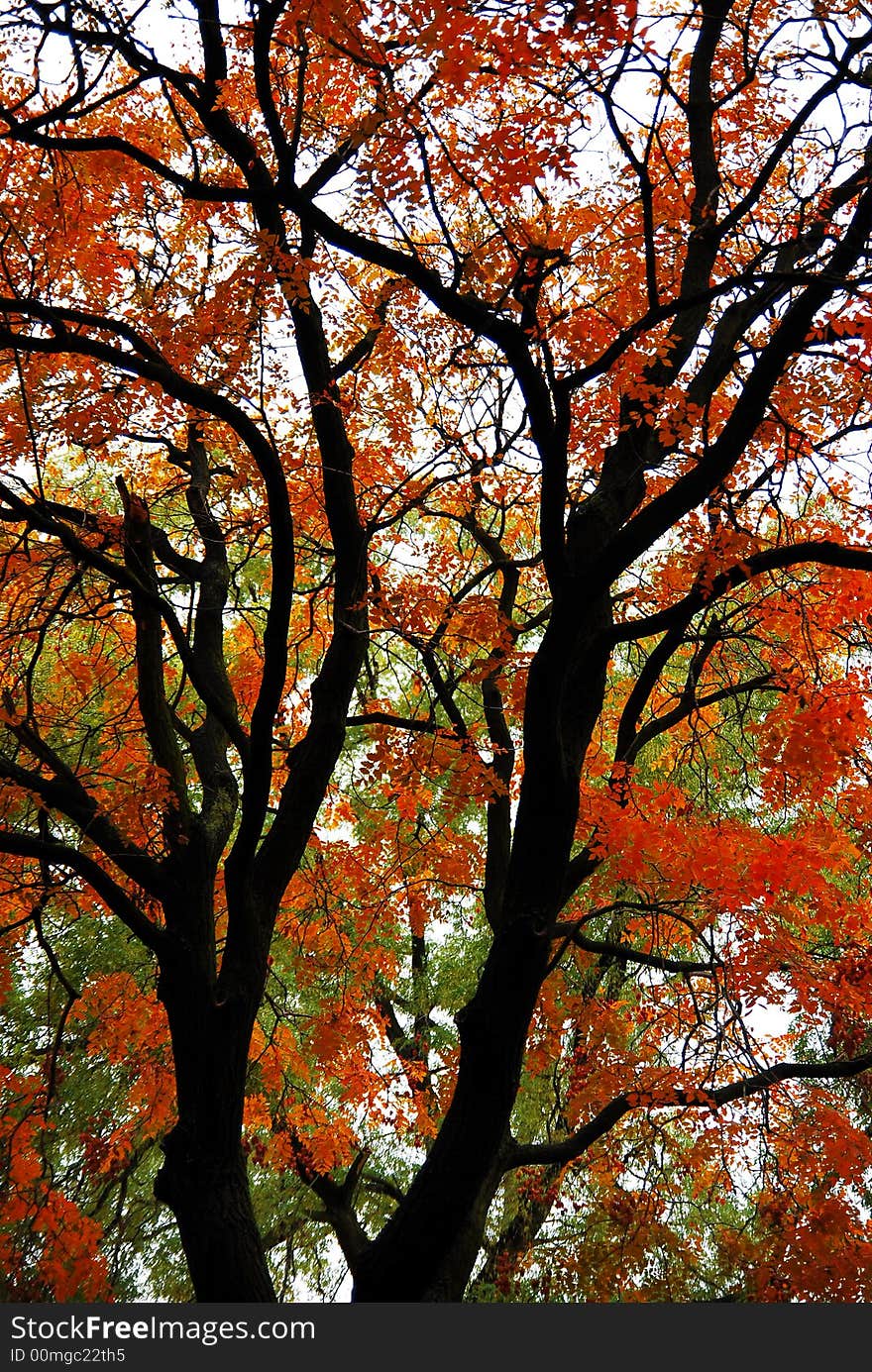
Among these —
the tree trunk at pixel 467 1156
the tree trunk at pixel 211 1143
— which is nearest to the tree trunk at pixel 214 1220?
the tree trunk at pixel 211 1143

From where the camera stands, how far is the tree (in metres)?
4.69

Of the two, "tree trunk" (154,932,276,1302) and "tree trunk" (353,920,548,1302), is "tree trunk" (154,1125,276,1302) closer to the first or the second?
"tree trunk" (154,932,276,1302)

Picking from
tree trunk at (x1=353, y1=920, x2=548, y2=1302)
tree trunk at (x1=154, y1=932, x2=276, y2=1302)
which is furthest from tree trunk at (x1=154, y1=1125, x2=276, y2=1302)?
tree trunk at (x1=353, y1=920, x2=548, y2=1302)

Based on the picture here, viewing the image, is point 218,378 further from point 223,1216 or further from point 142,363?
point 223,1216

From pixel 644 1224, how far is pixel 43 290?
27.8 feet

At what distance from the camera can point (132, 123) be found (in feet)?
26.5

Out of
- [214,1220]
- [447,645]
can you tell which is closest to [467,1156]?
[214,1220]

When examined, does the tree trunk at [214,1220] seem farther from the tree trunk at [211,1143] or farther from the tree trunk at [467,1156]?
the tree trunk at [467,1156]

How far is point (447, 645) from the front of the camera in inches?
293

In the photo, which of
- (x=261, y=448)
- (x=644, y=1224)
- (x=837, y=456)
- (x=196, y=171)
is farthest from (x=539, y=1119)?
(x=196, y=171)

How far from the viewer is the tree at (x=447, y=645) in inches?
185

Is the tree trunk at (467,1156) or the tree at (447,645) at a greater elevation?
the tree at (447,645)

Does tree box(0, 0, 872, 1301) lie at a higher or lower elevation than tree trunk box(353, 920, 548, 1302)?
higher

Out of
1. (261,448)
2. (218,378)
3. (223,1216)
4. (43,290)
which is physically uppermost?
(43,290)
